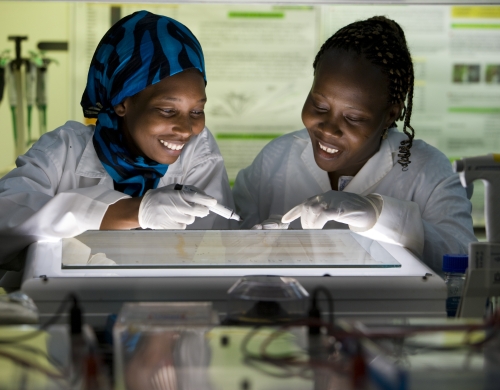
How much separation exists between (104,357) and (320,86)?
1.33 meters

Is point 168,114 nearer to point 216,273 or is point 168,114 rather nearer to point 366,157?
point 366,157

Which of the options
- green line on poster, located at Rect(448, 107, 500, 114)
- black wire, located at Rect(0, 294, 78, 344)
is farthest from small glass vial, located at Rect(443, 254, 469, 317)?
green line on poster, located at Rect(448, 107, 500, 114)

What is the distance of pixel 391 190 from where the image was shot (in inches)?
83.1

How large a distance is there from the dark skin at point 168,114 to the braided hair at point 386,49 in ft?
1.54

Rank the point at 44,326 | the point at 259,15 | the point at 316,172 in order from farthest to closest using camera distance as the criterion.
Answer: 1. the point at 259,15
2. the point at 316,172
3. the point at 44,326

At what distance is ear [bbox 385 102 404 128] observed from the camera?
206cm

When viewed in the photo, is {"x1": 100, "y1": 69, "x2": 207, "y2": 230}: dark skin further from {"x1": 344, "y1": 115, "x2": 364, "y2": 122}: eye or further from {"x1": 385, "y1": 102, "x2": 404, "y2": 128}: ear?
{"x1": 385, "y1": 102, "x2": 404, "y2": 128}: ear

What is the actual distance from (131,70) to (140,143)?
0.23 metres

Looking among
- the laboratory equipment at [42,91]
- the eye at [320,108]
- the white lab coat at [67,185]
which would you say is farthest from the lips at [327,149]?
the laboratory equipment at [42,91]

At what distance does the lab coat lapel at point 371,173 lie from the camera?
6.93 ft

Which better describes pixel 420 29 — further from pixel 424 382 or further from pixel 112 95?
pixel 424 382

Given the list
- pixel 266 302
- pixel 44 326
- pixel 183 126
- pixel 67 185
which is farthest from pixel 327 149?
pixel 44 326

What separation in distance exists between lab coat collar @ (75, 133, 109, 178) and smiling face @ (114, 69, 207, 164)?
14 centimetres

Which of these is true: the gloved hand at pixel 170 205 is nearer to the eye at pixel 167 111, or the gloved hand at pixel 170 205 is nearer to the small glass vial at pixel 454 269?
the eye at pixel 167 111
